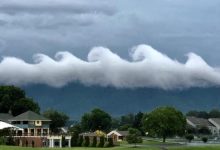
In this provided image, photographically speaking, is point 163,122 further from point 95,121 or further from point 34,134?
point 95,121

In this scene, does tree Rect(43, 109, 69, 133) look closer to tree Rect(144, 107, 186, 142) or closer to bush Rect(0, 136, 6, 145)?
tree Rect(144, 107, 186, 142)

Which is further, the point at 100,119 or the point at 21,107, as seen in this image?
the point at 100,119

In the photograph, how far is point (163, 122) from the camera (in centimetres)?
13688

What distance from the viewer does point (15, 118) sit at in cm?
13288

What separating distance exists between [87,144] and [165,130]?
96.6 feet

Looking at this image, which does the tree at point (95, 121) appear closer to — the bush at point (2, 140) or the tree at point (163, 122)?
the tree at point (163, 122)

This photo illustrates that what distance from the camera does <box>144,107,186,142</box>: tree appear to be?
13662 centimetres

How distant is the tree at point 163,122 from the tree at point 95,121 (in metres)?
42.1

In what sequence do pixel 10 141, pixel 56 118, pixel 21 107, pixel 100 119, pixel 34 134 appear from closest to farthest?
pixel 10 141 → pixel 34 134 → pixel 21 107 → pixel 56 118 → pixel 100 119

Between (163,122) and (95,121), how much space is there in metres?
48.7

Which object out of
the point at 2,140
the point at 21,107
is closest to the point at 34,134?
the point at 2,140

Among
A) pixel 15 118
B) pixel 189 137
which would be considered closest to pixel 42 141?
pixel 15 118

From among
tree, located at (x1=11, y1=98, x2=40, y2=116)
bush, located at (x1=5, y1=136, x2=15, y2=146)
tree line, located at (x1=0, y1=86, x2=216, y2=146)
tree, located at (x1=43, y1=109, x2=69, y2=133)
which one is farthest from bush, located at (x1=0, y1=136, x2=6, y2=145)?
tree, located at (x1=43, y1=109, x2=69, y2=133)

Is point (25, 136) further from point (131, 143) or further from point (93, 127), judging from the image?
point (93, 127)
